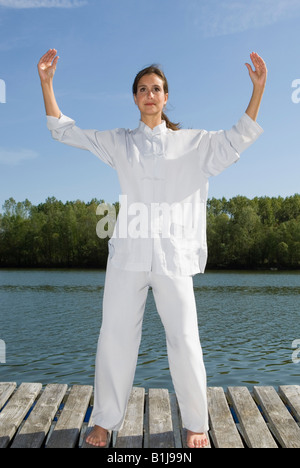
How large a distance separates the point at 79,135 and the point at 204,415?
6.26 feet

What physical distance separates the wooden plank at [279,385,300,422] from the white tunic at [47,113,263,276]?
1522mm

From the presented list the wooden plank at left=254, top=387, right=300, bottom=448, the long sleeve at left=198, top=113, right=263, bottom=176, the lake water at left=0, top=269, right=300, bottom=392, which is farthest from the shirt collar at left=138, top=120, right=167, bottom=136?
the lake water at left=0, top=269, right=300, bottom=392

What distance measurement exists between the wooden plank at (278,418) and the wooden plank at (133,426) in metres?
0.93

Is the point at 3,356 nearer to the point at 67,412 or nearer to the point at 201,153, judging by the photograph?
the point at 67,412

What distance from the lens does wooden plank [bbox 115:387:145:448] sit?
3.21 m

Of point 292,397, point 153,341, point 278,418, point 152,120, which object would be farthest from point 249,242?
point 152,120

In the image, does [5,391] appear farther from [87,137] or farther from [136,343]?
[87,137]

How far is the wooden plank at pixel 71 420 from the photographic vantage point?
10.6ft

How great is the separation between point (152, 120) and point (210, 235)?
63.8 metres

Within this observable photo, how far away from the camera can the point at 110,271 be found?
3129 millimetres

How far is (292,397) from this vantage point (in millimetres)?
4141

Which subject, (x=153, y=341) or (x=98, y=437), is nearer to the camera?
(x=98, y=437)

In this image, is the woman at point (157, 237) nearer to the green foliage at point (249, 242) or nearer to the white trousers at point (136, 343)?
the white trousers at point (136, 343)
